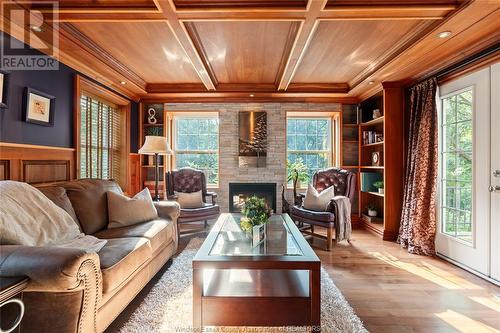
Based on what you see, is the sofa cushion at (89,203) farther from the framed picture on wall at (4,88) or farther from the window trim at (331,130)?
the window trim at (331,130)

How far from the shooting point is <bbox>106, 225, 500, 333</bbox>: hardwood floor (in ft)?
6.31

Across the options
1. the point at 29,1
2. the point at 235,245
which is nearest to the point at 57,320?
the point at 235,245

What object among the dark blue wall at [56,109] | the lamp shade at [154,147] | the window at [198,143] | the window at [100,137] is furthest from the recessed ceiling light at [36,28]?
the window at [198,143]

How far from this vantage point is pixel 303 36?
265cm

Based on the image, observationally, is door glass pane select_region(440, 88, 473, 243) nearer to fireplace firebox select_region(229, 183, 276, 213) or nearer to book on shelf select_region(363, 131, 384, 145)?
book on shelf select_region(363, 131, 384, 145)

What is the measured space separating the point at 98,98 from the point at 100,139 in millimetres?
587

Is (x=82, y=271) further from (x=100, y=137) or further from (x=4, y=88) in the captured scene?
(x=100, y=137)

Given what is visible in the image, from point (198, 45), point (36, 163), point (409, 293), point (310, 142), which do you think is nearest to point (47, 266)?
point (36, 163)

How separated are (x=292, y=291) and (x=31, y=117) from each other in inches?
110

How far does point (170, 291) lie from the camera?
232 centimetres

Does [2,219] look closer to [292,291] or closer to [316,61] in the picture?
[292,291]

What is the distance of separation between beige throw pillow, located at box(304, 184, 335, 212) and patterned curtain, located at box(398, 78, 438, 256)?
1018mm

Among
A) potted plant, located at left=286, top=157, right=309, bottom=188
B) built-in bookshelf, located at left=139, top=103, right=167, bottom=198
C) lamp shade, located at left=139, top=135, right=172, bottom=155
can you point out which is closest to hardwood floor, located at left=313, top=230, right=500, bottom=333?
potted plant, located at left=286, top=157, right=309, bottom=188

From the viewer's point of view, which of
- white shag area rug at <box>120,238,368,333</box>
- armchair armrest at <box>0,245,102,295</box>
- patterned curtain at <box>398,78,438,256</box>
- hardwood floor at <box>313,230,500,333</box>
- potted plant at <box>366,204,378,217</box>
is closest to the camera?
armchair armrest at <box>0,245,102,295</box>
